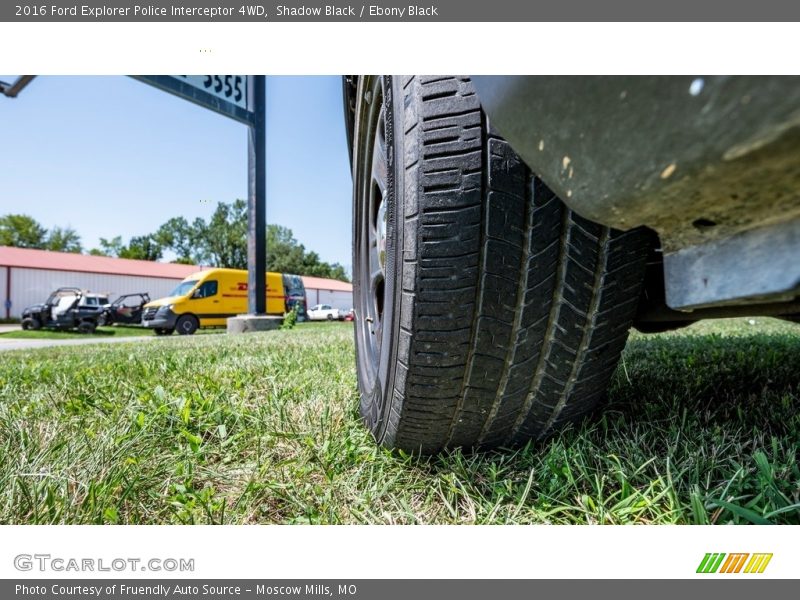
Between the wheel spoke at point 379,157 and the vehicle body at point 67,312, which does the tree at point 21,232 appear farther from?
the wheel spoke at point 379,157

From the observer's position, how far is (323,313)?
25938 millimetres

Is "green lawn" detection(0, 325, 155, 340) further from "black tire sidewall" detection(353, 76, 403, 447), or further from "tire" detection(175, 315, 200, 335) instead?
"black tire sidewall" detection(353, 76, 403, 447)

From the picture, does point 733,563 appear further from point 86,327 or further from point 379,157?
point 86,327

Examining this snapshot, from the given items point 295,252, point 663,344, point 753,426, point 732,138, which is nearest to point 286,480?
point 732,138

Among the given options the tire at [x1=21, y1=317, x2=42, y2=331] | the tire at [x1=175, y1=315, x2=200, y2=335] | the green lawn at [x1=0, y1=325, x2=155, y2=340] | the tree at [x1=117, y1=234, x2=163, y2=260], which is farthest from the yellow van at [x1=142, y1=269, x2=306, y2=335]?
the tree at [x1=117, y1=234, x2=163, y2=260]

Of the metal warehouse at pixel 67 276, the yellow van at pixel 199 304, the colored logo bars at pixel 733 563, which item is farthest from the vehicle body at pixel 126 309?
the colored logo bars at pixel 733 563

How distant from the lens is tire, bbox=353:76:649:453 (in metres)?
0.67

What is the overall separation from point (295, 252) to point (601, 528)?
36.1m

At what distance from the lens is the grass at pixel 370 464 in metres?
0.76

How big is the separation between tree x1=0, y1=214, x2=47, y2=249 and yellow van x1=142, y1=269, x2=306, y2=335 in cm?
451

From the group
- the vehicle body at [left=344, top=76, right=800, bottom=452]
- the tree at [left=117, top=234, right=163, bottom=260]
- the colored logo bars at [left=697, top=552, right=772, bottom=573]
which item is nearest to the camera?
the vehicle body at [left=344, top=76, right=800, bottom=452]

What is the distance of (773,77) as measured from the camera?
29cm

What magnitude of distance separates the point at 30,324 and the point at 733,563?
14864 mm

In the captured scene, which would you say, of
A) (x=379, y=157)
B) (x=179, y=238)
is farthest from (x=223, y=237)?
(x=379, y=157)
